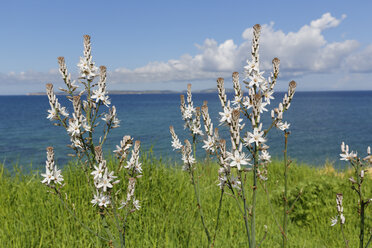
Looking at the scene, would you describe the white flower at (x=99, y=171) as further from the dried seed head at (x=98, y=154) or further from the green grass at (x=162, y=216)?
the green grass at (x=162, y=216)

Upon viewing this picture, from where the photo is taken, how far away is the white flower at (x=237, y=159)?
2336 mm

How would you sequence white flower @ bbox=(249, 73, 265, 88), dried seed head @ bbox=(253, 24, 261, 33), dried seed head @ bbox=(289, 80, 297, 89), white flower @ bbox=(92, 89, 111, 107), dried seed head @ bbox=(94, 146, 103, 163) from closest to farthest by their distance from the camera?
white flower @ bbox=(249, 73, 265, 88) < dried seed head @ bbox=(253, 24, 261, 33) < dried seed head @ bbox=(94, 146, 103, 163) < dried seed head @ bbox=(289, 80, 297, 89) < white flower @ bbox=(92, 89, 111, 107)

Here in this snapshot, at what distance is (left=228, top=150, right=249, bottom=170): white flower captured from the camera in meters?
2.34

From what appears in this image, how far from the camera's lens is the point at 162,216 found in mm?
5785

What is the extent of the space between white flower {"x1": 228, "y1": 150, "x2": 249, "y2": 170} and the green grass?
2.28 m

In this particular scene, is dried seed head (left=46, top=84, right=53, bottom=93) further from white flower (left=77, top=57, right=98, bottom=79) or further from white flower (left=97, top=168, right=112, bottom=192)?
white flower (left=97, top=168, right=112, bottom=192)

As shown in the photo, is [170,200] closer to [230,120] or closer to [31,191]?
[31,191]

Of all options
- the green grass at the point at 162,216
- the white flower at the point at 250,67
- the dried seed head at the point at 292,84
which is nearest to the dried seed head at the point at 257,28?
the white flower at the point at 250,67

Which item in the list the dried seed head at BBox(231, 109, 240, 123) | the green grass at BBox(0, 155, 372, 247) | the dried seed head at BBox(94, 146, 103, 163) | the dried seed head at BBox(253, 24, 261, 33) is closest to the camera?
the dried seed head at BBox(231, 109, 240, 123)

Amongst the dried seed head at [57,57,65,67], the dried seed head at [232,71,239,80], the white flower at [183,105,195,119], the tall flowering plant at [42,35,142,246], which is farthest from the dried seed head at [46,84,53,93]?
the dried seed head at [232,71,239,80]

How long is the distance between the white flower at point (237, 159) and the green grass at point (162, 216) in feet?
7.47

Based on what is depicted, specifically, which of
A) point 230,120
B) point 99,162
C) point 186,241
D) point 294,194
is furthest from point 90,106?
point 294,194

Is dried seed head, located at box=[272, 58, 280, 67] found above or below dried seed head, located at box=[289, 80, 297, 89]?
above

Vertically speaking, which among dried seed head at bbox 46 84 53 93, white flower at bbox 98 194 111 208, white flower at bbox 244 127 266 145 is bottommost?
white flower at bbox 98 194 111 208
